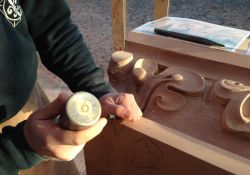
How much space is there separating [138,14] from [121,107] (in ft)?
7.30

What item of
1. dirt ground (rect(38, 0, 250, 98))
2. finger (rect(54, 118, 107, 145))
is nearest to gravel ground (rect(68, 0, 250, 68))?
dirt ground (rect(38, 0, 250, 98))

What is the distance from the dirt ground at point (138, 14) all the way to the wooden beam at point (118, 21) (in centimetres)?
54

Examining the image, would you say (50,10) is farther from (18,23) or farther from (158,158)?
(158,158)

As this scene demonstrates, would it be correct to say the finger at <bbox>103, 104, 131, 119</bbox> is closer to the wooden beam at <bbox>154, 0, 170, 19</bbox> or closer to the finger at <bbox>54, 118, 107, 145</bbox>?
the finger at <bbox>54, 118, 107, 145</bbox>

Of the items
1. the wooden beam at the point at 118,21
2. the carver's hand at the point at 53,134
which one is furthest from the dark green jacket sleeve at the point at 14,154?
the wooden beam at the point at 118,21

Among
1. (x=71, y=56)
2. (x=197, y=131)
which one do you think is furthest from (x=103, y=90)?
(x=197, y=131)

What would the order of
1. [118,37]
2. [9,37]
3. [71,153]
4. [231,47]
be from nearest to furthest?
[71,153] < [9,37] < [231,47] < [118,37]

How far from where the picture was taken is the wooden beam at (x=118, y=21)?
1.44 meters

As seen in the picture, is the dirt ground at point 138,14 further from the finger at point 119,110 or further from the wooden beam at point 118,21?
the finger at point 119,110

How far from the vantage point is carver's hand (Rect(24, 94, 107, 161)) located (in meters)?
0.48

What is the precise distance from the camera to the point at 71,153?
21.4 inches

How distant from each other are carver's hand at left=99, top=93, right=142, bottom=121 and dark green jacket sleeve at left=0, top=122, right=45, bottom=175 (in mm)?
148

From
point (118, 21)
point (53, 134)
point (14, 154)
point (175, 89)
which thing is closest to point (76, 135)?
point (53, 134)

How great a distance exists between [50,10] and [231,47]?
0.42 m
